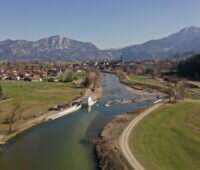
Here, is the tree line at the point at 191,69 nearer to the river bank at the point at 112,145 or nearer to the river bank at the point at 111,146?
the river bank at the point at 112,145

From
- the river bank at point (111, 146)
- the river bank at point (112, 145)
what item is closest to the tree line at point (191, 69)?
the river bank at point (112, 145)

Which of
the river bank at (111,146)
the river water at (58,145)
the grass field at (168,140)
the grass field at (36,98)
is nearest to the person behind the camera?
the river bank at (111,146)

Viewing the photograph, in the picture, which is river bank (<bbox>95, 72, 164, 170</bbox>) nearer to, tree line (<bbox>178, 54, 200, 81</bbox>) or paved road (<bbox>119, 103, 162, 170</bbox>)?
paved road (<bbox>119, 103, 162, 170</bbox>)

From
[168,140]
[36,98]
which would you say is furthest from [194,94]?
[168,140]

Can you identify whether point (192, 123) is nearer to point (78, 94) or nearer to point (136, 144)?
point (136, 144)

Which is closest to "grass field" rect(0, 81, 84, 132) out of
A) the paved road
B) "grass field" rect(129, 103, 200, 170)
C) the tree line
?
the paved road

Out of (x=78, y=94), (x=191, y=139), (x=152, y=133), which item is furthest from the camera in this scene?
(x=78, y=94)

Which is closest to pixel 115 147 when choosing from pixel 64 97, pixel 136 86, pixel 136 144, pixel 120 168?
pixel 136 144
